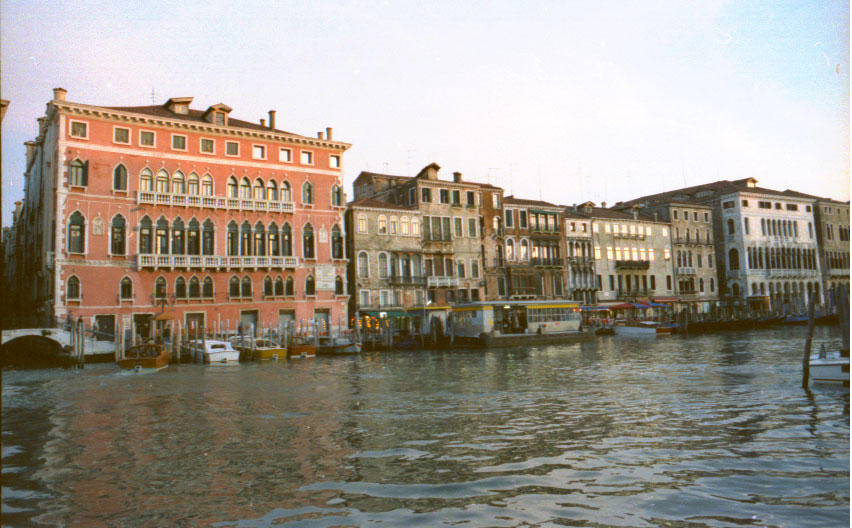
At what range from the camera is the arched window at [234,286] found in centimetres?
3266

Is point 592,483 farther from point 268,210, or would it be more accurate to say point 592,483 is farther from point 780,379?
point 268,210

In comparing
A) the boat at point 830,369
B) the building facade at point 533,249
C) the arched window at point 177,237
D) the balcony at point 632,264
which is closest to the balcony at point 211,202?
the arched window at point 177,237

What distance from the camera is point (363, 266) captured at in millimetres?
38125

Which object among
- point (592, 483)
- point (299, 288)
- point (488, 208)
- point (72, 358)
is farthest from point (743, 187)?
point (592, 483)

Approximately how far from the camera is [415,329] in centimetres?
3688

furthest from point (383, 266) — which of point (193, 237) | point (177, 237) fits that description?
point (177, 237)

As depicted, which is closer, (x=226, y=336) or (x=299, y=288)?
(x=226, y=336)

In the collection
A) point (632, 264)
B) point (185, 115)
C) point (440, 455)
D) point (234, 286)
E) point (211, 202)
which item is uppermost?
point (185, 115)

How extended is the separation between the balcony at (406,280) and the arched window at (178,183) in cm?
1305

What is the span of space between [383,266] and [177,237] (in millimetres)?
12327

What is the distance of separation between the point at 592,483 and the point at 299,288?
97.9ft

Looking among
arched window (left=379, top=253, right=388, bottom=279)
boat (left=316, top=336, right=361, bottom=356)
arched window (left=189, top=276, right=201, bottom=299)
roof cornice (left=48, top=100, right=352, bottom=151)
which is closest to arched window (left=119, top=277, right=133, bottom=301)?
arched window (left=189, top=276, right=201, bottom=299)

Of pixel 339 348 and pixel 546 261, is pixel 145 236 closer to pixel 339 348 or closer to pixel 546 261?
pixel 339 348

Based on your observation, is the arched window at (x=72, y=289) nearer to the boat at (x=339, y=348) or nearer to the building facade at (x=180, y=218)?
the building facade at (x=180, y=218)
